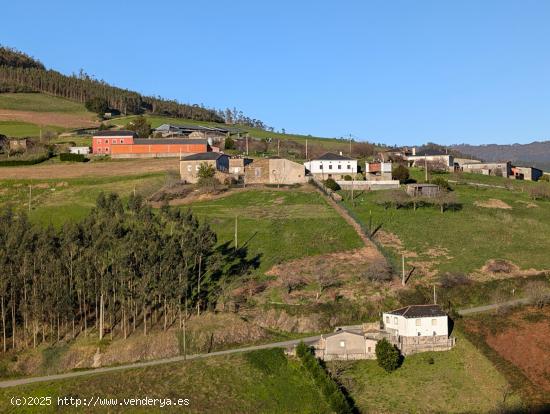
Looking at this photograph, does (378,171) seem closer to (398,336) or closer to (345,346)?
(398,336)

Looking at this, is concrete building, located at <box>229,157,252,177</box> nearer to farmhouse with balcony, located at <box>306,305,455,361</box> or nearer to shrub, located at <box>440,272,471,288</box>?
shrub, located at <box>440,272,471,288</box>

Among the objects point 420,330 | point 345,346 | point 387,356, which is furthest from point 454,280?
point 345,346

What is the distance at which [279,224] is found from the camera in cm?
8156

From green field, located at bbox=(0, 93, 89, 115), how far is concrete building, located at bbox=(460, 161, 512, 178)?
331 feet

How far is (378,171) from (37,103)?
108875mm

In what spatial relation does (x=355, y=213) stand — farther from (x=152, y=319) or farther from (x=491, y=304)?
(x=152, y=319)

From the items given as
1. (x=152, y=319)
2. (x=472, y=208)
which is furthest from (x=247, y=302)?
(x=472, y=208)

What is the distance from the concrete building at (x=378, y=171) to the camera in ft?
348

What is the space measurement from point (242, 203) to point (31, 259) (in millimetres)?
35011

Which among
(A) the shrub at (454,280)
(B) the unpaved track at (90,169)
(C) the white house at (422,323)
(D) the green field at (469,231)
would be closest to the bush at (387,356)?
(C) the white house at (422,323)

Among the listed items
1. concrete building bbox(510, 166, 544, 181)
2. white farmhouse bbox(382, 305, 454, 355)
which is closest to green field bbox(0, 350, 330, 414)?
white farmhouse bbox(382, 305, 454, 355)

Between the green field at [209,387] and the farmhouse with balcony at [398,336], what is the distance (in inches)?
161

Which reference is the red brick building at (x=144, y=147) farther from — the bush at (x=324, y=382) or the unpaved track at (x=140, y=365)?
the bush at (x=324, y=382)

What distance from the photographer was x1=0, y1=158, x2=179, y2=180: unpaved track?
109m
